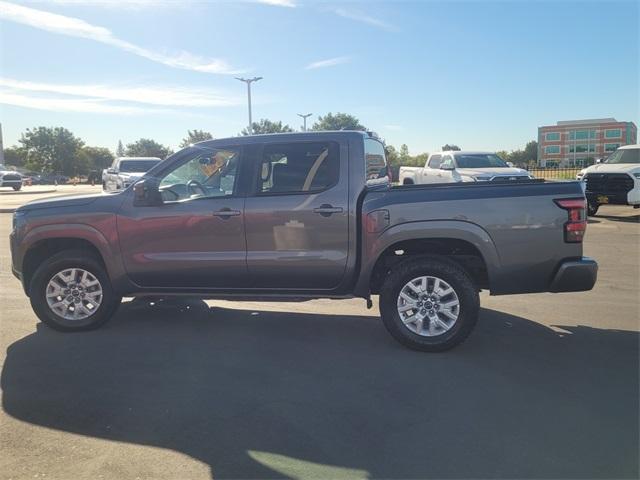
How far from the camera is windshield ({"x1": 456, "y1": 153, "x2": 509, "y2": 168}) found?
643 inches

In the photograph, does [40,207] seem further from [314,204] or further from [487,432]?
[487,432]

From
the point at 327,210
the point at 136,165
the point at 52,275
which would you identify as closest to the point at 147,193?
the point at 52,275

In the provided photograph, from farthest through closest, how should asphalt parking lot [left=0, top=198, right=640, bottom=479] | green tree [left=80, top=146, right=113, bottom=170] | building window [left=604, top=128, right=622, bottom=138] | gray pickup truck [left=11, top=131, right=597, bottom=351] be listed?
green tree [left=80, top=146, right=113, bottom=170], building window [left=604, top=128, right=622, bottom=138], gray pickup truck [left=11, top=131, right=597, bottom=351], asphalt parking lot [left=0, top=198, right=640, bottom=479]

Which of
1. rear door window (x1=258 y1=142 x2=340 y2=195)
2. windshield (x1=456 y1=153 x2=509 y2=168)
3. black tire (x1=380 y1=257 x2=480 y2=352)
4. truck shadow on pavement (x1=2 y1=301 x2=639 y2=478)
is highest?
windshield (x1=456 y1=153 x2=509 y2=168)

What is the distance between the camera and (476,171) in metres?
15.6

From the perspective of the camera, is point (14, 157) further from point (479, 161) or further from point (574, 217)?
point (574, 217)

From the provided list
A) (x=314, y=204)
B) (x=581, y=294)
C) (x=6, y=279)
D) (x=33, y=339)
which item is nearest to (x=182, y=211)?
(x=314, y=204)

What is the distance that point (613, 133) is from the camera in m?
95.6

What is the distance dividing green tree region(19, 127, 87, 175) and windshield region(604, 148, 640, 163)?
86432mm

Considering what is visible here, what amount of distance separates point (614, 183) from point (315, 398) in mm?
14948

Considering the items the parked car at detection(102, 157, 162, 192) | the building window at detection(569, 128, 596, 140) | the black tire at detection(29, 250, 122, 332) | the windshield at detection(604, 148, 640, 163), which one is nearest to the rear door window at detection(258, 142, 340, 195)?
the black tire at detection(29, 250, 122, 332)

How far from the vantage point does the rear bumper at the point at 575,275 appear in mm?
4641

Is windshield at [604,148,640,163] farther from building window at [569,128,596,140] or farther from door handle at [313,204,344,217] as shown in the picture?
building window at [569,128,596,140]

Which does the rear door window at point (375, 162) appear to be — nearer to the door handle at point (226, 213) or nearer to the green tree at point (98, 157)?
the door handle at point (226, 213)
